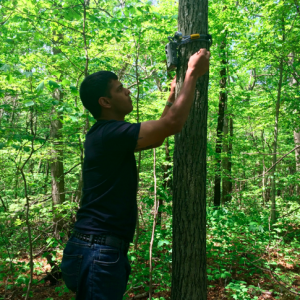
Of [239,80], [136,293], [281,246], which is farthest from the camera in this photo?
[239,80]

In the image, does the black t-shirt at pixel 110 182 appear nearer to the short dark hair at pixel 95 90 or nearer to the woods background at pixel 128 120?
the short dark hair at pixel 95 90

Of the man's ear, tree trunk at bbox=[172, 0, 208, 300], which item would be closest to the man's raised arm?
the man's ear

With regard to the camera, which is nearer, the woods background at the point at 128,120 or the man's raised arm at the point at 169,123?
the man's raised arm at the point at 169,123

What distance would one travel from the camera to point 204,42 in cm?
210

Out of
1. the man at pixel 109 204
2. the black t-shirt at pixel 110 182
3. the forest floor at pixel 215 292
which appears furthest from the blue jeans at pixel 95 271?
the forest floor at pixel 215 292

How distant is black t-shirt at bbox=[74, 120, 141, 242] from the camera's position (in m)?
1.46

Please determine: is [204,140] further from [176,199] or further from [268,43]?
[268,43]

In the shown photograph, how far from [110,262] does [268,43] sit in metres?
6.86

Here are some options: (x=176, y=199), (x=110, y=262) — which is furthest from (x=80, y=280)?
(x=176, y=199)

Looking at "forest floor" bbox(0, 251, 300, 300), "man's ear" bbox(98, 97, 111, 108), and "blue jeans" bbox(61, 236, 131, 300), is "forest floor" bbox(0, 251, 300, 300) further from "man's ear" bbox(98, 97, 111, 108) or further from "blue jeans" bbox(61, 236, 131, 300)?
"man's ear" bbox(98, 97, 111, 108)

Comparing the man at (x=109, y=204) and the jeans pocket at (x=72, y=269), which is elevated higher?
the man at (x=109, y=204)

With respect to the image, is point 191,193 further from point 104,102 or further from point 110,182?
point 104,102

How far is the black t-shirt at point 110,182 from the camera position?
1461 mm

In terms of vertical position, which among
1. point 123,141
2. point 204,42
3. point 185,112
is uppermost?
point 204,42
